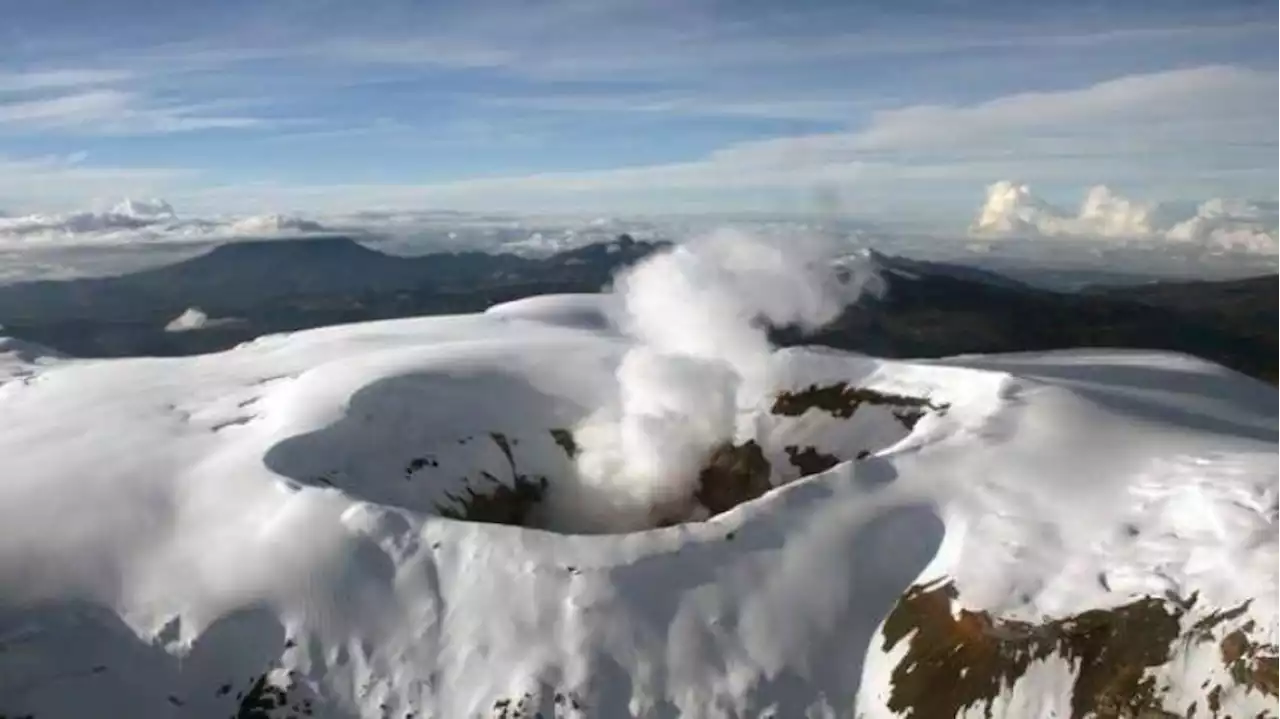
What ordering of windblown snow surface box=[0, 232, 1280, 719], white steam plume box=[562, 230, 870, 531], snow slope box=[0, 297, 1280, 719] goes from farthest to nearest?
white steam plume box=[562, 230, 870, 531], snow slope box=[0, 297, 1280, 719], windblown snow surface box=[0, 232, 1280, 719]

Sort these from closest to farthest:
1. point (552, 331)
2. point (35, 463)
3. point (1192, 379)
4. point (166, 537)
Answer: point (166, 537) < point (35, 463) < point (1192, 379) < point (552, 331)

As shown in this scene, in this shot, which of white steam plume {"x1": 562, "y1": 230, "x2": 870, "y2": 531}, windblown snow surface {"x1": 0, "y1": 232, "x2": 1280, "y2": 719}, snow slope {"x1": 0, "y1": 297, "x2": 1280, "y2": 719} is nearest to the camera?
windblown snow surface {"x1": 0, "y1": 232, "x2": 1280, "y2": 719}

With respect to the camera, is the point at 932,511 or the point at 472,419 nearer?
the point at 932,511

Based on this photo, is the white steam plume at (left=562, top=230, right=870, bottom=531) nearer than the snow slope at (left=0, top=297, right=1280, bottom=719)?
No

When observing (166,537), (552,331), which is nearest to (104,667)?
(166,537)

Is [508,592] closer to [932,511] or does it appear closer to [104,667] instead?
[104,667]
